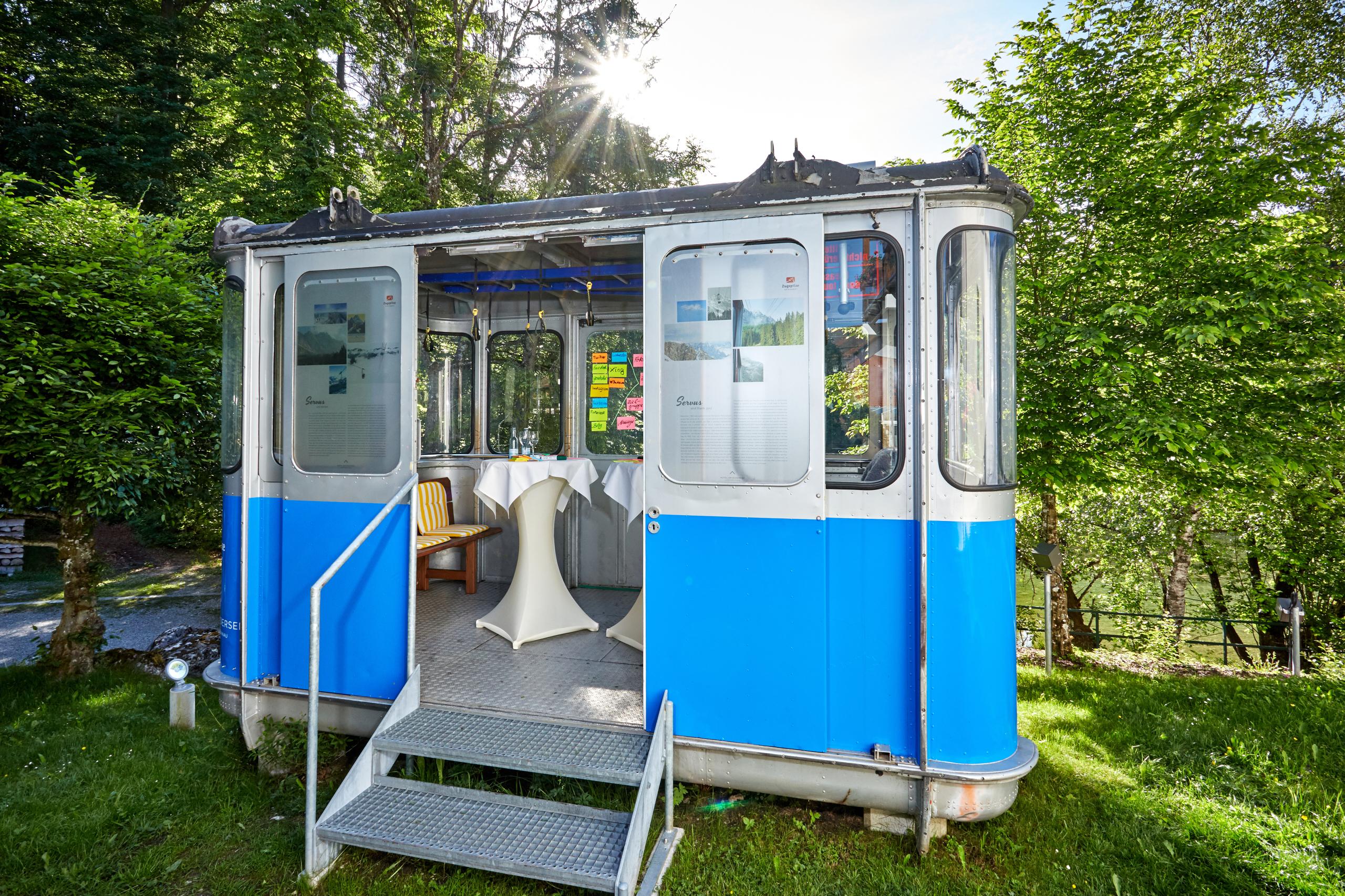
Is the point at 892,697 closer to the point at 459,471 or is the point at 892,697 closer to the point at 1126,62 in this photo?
the point at 459,471

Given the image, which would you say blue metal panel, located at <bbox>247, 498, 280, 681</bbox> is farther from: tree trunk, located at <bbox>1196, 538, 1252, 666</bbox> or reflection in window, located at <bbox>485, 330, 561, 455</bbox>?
tree trunk, located at <bbox>1196, 538, 1252, 666</bbox>

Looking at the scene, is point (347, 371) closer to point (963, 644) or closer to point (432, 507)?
point (432, 507)

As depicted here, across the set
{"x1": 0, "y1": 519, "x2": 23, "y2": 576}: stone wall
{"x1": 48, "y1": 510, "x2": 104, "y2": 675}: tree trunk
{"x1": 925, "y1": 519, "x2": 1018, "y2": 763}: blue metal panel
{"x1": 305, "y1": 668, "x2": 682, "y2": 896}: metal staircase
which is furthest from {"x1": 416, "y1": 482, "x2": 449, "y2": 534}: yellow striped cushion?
{"x1": 0, "y1": 519, "x2": 23, "y2": 576}: stone wall

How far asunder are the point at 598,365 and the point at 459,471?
1574 mm

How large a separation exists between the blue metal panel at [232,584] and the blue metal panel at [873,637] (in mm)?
3099

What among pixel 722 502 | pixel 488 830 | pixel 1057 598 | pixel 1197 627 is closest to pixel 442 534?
pixel 488 830

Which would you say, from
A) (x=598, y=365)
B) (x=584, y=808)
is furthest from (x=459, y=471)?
(x=584, y=808)

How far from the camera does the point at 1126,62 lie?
6125 millimetres

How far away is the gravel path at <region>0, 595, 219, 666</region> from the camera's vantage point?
7.40 metres

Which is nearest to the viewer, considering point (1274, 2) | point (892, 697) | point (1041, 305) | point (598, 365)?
point (892, 697)

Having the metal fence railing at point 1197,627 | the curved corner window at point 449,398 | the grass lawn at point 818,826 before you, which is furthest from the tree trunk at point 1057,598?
the curved corner window at point 449,398

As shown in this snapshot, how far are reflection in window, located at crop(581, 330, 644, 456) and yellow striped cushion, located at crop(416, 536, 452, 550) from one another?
4.61 feet

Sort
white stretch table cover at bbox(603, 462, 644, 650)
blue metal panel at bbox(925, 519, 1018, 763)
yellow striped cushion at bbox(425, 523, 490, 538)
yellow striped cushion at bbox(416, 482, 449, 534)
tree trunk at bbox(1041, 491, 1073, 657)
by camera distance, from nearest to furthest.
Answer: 1. blue metal panel at bbox(925, 519, 1018, 763)
2. white stretch table cover at bbox(603, 462, 644, 650)
3. yellow striped cushion at bbox(425, 523, 490, 538)
4. yellow striped cushion at bbox(416, 482, 449, 534)
5. tree trunk at bbox(1041, 491, 1073, 657)

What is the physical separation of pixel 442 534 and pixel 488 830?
10.0 ft
